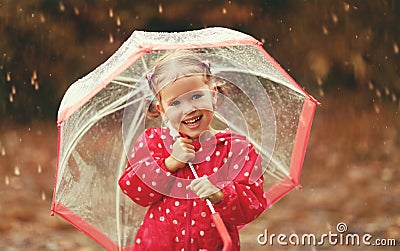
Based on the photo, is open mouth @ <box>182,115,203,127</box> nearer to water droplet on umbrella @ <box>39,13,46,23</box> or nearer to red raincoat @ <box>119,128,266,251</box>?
red raincoat @ <box>119,128,266,251</box>

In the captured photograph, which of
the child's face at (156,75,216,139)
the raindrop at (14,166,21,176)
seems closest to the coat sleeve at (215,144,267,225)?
the child's face at (156,75,216,139)

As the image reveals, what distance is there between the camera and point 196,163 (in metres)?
1.86

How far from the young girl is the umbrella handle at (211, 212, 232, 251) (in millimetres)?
42

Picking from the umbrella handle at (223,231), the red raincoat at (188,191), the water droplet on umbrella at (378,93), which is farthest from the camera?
the water droplet on umbrella at (378,93)

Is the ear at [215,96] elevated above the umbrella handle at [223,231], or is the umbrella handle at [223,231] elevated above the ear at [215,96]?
the ear at [215,96]

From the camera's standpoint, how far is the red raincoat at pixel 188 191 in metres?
1.84

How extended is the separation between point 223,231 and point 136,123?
17.0 inches

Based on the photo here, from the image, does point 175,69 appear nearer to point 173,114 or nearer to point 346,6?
point 173,114

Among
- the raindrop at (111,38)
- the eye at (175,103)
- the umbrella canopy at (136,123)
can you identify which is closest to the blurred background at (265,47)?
the raindrop at (111,38)

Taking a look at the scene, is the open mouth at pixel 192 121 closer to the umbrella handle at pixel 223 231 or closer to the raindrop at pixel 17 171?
the umbrella handle at pixel 223 231

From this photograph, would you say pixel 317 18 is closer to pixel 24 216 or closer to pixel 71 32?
pixel 71 32

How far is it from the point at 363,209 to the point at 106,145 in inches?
96.3

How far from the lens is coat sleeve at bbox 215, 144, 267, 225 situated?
179 cm

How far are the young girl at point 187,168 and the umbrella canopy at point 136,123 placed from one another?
9cm
